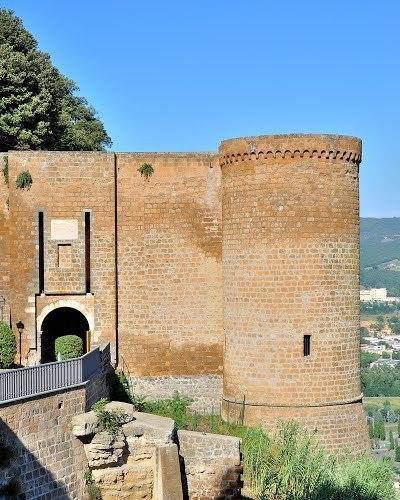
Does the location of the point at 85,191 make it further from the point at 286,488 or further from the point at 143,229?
the point at 286,488

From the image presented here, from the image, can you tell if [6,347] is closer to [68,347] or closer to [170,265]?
[68,347]

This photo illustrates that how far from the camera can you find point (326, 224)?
20906 mm

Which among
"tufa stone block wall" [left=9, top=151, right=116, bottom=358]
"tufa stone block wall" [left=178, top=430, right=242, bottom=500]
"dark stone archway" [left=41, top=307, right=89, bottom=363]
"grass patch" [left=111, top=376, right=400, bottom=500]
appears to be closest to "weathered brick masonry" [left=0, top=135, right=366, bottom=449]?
"tufa stone block wall" [left=9, top=151, right=116, bottom=358]

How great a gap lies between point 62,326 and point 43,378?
984 centimetres

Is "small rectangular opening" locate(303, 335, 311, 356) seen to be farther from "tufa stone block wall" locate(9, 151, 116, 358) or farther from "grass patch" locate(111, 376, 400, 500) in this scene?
"tufa stone block wall" locate(9, 151, 116, 358)

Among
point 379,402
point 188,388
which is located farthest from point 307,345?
point 379,402

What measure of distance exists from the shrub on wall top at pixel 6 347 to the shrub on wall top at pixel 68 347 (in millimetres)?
1266

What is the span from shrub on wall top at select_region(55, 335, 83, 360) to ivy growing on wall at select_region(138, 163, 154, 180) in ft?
17.2

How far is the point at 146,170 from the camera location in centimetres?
2275

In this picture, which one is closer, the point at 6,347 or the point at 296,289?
the point at 296,289

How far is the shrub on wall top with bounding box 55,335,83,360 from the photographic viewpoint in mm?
22578

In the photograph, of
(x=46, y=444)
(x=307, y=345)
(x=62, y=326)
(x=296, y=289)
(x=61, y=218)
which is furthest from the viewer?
(x=62, y=326)

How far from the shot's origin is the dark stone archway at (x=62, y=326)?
2434 cm

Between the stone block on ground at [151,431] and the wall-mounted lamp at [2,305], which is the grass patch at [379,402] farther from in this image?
the stone block on ground at [151,431]
